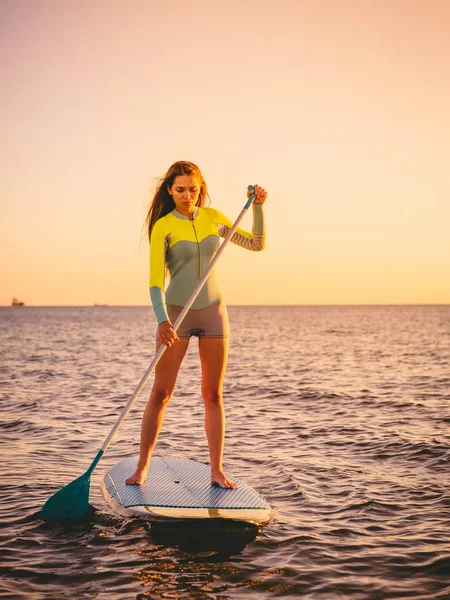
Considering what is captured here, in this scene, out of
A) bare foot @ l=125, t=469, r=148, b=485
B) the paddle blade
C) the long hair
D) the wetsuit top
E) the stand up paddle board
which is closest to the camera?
the stand up paddle board

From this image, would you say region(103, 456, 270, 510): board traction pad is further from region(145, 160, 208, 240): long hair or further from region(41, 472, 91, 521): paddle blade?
region(145, 160, 208, 240): long hair

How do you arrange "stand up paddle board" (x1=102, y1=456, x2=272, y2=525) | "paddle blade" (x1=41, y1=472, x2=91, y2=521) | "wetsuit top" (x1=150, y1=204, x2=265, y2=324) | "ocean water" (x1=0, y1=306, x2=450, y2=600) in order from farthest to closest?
"paddle blade" (x1=41, y1=472, x2=91, y2=521), "wetsuit top" (x1=150, y1=204, x2=265, y2=324), "stand up paddle board" (x1=102, y1=456, x2=272, y2=525), "ocean water" (x1=0, y1=306, x2=450, y2=600)

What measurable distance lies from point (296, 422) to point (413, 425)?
200cm

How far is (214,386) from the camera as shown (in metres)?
5.65

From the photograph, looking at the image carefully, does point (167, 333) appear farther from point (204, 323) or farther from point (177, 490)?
point (177, 490)

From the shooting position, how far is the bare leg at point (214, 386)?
5570mm

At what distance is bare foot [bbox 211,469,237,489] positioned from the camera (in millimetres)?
5906

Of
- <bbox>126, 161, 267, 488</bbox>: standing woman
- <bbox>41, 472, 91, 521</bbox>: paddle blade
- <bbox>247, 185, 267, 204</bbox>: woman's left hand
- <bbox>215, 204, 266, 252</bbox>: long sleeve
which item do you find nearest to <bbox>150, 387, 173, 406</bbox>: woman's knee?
<bbox>126, 161, 267, 488</bbox>: standing woman

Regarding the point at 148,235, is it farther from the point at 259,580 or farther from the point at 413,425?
the point at 413,425

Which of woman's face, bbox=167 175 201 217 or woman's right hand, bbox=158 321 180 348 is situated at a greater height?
woman's face, bbox=167 175 201 217

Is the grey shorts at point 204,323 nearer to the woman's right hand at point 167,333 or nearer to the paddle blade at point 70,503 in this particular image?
the woman's right hand at point 167,333

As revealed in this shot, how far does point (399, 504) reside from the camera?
21.3ft

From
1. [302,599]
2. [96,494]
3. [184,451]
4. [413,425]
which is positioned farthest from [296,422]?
[302,599]

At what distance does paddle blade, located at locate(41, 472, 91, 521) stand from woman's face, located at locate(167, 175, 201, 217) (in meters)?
2.54
